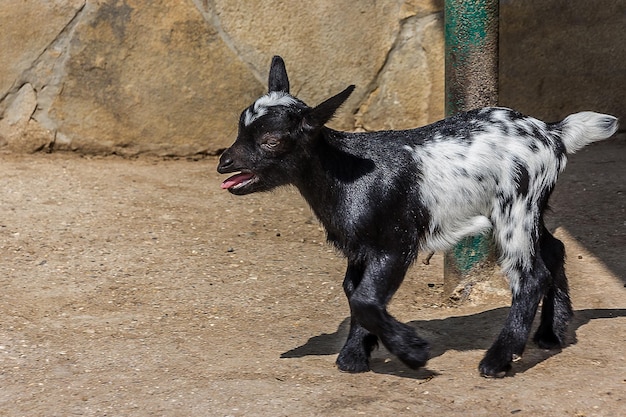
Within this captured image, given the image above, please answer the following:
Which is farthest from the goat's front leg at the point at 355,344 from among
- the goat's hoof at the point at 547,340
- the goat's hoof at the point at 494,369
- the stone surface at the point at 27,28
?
the stone surface at the point at 27,28

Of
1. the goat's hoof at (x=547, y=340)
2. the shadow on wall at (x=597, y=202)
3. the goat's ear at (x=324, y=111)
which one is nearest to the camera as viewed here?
the goat's ear at (x=324, y=111)

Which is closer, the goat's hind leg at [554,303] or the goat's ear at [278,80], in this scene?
the goat's ear at [278,80]

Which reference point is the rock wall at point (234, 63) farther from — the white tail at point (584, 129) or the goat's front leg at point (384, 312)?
the goat's front leg at point (384, 312)

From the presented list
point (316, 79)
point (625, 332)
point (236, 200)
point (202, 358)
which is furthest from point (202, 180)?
point (625, 332)

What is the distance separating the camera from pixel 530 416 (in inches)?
193

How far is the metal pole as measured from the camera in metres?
6.30

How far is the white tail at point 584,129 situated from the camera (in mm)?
5734

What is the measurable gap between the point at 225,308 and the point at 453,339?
4.42 ft

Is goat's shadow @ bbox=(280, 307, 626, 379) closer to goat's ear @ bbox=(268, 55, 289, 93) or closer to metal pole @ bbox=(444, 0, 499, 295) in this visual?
metal pole @ bbox=(444, 0, 499, 295)

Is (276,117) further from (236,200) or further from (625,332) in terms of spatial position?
(236,200)

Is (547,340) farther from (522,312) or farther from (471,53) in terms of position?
(471,53)

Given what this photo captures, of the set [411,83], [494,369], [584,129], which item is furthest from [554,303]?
[411,83]

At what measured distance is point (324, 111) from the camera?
5.18m

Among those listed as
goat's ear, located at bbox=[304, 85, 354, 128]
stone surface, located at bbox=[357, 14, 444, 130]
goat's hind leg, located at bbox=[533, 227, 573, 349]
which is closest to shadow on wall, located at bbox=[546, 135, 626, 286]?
goat's hind leg, located at bbox=[533, 227, 573, 349]
